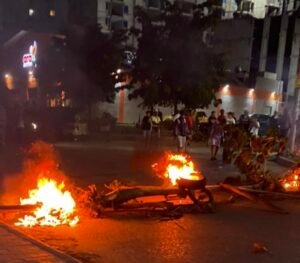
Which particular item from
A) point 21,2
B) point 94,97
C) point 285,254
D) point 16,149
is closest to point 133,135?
point 94,97

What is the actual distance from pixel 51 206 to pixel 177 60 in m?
20.7

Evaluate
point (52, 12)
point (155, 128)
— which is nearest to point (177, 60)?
point (155, 128)

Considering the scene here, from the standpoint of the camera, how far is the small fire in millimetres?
7277

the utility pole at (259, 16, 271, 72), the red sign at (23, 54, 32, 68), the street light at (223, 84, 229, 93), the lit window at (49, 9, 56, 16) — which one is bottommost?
the street light at (223, 84, 229, 93)

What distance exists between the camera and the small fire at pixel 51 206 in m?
7.28

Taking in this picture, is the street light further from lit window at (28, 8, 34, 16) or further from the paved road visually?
→ the paved road

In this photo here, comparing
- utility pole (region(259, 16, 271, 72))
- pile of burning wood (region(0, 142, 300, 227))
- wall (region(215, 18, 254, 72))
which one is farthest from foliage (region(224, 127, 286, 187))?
utility pole (region(259, 16, 271, 72))

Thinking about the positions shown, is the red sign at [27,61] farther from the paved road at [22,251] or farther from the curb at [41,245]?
the paved road at [22,251]

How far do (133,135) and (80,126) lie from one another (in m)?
3.50

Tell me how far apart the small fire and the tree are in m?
19.7

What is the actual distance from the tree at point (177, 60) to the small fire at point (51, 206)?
19.7 m

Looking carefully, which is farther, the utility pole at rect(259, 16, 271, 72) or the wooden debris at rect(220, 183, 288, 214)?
the utility pole at rect(259, 16, 271, 72)

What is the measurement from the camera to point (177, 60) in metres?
27.5

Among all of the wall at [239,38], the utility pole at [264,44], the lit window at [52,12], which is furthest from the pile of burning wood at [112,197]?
the lit window at [52,12]
